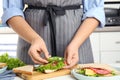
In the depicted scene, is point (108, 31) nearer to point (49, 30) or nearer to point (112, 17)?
point (112, 17)

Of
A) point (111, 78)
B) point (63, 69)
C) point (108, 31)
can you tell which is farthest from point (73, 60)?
point (108, 31)

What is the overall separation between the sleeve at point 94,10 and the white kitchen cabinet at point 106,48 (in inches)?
36.8

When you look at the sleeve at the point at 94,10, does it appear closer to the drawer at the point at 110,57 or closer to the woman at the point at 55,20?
the woman at the point at 55,20

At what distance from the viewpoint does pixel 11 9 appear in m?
1.07

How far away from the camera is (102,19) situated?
110 cm

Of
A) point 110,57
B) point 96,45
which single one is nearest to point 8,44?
point 96,45

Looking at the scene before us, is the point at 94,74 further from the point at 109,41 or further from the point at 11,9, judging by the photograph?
the point at 109,41

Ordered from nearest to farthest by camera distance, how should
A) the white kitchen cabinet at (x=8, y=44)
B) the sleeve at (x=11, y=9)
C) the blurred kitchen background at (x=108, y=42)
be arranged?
the sleeve at (x=11, y=9)
the blurred kitchen background at (x=108, y=42)
the white kitchen cabinet at (x=8, y=44)

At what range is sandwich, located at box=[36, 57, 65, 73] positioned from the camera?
789 millimetres

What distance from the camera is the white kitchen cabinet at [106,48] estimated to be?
6.80ft

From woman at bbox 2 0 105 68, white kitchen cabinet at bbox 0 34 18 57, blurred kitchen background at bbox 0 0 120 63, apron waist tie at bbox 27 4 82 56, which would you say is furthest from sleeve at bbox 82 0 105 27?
white kitchen cabinet at bbox 0 34 18 57

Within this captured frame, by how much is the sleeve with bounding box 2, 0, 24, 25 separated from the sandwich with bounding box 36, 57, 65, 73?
0.30m

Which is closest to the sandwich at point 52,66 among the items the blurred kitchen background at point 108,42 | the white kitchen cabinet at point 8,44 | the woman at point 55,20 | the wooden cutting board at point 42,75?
the wooden cutting board at point 42,75

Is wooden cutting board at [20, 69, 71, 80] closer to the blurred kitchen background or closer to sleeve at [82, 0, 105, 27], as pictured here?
sleeve at [82, 0, 105, 27]
